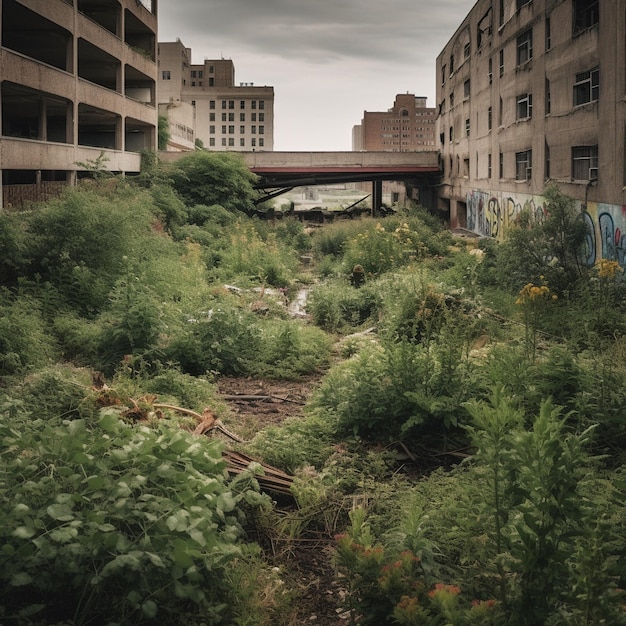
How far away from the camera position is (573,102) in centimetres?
2217

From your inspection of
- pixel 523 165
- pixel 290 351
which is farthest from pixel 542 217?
pixel 290 351

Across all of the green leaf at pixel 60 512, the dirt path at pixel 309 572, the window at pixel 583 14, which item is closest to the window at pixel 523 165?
the window at pixel 583 14

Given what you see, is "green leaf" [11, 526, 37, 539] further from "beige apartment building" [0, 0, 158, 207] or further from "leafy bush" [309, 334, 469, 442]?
"beige apartment building" [0, 0, 158, 207]

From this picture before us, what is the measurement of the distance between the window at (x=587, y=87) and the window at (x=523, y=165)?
514 cm

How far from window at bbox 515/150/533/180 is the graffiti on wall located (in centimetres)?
77

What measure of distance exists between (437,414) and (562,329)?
581 cm

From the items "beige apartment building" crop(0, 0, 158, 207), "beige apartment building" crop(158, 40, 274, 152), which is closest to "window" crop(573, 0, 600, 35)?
"beige apartment building" crop(0, 0, 158, 207)

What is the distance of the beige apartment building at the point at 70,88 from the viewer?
24.8 metres

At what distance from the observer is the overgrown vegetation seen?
4395 mm

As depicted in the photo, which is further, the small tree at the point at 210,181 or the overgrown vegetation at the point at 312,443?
the small tree at the point at 210,181

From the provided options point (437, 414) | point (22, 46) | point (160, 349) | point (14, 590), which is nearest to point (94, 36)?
point (22, 46)

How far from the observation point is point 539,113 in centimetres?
2577

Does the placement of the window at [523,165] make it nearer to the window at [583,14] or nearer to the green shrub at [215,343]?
the window at [583,14]

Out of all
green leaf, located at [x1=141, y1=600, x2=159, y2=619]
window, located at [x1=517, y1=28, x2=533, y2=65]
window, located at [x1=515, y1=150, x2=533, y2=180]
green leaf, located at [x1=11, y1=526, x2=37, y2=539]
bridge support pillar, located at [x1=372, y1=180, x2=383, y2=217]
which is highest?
window, located at [x1=517, y1=28, x2=533, y2=65]
